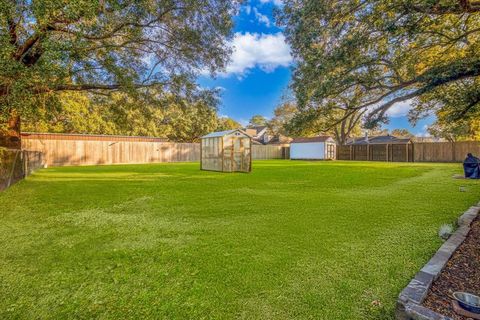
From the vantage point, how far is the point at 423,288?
1752 mm

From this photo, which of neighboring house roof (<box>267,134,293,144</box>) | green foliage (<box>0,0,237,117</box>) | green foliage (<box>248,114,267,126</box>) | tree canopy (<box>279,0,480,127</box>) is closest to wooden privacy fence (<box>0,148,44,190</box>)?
green foliage (<box>0,0,237,117</box>)

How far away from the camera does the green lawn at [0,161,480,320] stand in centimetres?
169

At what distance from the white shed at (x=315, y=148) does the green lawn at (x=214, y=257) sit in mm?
20979

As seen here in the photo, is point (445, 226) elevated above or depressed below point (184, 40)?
below

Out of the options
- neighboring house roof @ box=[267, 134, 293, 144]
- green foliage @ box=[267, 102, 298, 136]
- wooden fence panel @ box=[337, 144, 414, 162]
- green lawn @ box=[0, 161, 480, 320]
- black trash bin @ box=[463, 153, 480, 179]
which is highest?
green foliage @ box=[267, 102, 298, 136]

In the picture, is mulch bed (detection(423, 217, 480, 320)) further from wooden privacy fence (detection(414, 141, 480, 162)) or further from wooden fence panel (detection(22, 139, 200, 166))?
wooden privacy fence (detection(414, 141, 480, 162))

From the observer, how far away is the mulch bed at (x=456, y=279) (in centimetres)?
164

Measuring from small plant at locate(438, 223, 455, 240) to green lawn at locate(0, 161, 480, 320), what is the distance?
10 centimetres

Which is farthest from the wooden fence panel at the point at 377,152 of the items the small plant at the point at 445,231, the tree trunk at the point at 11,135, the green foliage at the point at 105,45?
the tree trunk at the point at 11,135

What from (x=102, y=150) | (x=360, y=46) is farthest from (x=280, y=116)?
(x=360, y=46)

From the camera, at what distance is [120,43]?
287 inches

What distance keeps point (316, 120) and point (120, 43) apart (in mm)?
6179

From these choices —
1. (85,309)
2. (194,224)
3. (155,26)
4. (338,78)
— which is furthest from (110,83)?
(85,309)

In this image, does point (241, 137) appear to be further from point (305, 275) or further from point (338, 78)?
point (305, 275)
